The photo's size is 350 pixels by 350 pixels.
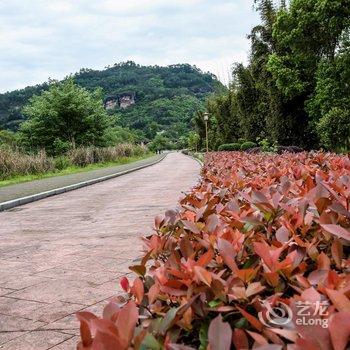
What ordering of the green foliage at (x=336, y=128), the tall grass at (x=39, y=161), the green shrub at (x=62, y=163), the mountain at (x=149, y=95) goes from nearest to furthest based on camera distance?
1. the tall grass at (x=39, y=161)
2. the green foliage at (x=336, y=128)
3. the green shrub at (x=62, y=163)
4. the mountain at (x=149, y=95)

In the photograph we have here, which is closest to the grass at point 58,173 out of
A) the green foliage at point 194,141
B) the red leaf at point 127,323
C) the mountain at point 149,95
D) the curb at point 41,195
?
the curb at point 41,195

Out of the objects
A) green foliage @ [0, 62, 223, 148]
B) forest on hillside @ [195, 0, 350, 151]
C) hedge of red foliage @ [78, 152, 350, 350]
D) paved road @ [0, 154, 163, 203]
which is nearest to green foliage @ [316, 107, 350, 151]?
forest on hillside @ [195, 0, 350, 151]

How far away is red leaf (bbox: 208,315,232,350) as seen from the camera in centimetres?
88

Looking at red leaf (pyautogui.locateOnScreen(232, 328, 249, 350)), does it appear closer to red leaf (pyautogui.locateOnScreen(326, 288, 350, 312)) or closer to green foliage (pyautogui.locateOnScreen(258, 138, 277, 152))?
red leaf (pyautogui.locateOnScreen(326, 288, 350, 312))

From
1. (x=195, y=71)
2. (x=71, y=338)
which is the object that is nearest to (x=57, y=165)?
(x=71, y=338)

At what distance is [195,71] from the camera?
147125 millimetres

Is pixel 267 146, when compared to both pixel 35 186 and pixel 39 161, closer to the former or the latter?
pixel 39 161

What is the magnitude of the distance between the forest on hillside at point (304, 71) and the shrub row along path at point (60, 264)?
1496 centimetres

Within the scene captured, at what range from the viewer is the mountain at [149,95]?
4865 inches

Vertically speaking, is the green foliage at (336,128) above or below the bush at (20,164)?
above

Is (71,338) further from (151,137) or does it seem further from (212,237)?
(151,137)

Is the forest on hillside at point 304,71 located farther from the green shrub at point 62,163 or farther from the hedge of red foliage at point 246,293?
the hedge of red foliage at point 246,293

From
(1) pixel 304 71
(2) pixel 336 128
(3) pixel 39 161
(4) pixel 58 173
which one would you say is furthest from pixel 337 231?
(1) pixel 304 71

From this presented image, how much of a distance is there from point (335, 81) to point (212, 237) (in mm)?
24926
